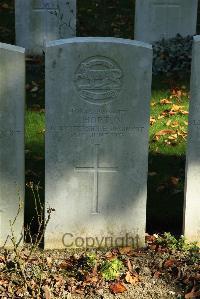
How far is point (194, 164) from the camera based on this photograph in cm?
571

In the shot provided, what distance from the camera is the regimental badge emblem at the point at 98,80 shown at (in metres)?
5.45

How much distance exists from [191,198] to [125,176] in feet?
1.88

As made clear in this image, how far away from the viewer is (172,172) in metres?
7.28

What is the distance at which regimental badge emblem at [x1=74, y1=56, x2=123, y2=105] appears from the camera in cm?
545

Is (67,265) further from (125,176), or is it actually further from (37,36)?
(37,36)

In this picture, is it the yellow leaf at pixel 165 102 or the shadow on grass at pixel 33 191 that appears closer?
the shadow on grass at pixel 33 191

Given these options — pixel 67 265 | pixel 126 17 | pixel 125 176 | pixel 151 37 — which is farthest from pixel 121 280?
pixel 126 17

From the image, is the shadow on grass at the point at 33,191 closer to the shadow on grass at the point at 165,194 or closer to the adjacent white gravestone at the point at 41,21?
the shadow on grass at the point at 165,194

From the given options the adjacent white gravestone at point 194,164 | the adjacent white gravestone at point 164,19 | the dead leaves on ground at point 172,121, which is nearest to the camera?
the adjacent white gravestone at point 194,164

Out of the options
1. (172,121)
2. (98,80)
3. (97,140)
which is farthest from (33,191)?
(172,121)

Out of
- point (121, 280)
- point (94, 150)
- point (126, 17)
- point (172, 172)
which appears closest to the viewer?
point (121, 280)

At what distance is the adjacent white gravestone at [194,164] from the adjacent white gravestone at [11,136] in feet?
4.36

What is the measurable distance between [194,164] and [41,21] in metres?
6.39

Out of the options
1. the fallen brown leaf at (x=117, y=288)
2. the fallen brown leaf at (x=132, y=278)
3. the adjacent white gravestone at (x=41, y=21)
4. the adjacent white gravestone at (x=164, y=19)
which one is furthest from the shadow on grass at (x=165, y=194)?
the adjacent white gravestone at (x=41, y=21)
